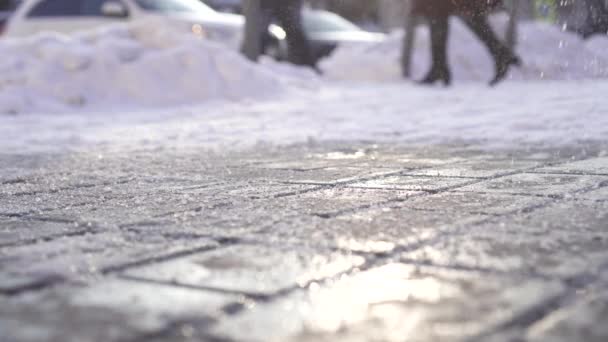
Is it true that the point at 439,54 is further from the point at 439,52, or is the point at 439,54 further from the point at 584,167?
the point at 584,167

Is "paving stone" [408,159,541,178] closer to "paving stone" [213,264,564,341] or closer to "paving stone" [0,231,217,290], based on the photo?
"paving stone" [0,231,217,290]

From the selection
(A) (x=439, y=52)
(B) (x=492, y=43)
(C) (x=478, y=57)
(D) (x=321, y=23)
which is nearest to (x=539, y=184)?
(B) (x=492, y=43)

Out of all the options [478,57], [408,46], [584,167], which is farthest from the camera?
[478,57]

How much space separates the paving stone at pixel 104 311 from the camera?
1504 millimetres

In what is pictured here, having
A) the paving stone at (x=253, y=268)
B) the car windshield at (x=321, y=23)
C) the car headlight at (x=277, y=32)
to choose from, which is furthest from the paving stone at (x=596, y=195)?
the car windshield at (x=321, y=23)

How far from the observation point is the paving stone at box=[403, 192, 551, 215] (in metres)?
2.60

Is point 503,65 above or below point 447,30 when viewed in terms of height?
below

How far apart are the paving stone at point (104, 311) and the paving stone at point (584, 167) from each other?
2.02m

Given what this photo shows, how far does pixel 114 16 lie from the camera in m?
12.7

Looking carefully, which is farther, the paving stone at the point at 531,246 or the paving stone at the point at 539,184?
the paving stone at the point at 539,184

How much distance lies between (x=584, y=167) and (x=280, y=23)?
10707 mm

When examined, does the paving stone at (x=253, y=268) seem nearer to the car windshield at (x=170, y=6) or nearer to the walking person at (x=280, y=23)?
the walking person at (x=280, y=23)

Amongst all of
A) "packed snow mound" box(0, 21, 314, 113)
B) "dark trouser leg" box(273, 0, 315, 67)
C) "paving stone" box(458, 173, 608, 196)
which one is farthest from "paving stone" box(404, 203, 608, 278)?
"dark trouser leg" box(273, 0, 315, 67)

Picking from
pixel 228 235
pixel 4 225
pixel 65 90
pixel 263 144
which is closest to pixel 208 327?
pixel 228 235
